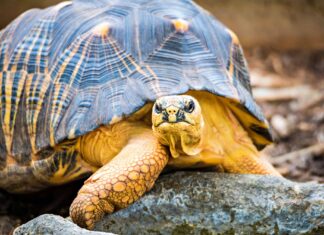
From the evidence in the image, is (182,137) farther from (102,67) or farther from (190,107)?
(102,67)

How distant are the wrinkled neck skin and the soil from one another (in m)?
0.91

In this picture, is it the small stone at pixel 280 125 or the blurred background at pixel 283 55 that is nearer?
the small stone at pixel 280 125

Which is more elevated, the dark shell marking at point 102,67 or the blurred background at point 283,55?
the dark shell marking at point 102,67

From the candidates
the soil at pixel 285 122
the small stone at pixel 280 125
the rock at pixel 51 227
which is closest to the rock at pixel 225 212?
the rock at pixel 51 227

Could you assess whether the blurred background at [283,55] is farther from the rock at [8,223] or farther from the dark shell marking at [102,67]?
the rock at [8,223]

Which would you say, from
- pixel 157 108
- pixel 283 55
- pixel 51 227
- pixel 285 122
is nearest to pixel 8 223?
pixel 51 227

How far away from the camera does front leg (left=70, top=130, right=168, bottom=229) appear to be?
302cm

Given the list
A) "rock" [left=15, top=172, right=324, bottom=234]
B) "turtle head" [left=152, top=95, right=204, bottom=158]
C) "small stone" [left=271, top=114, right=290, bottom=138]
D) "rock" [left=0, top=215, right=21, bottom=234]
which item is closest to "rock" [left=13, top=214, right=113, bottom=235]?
"rock" [left=15, top=172, right=324, bottom=234]

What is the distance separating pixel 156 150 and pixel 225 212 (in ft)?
1.47

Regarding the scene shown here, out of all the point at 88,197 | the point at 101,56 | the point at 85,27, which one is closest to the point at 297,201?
the point at 88,197

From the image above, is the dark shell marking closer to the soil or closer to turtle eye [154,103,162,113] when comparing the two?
turtle eye [154,103,162,113]

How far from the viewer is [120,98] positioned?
132 inches

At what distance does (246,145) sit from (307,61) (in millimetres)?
4990

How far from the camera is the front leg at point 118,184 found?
3.02 metres
